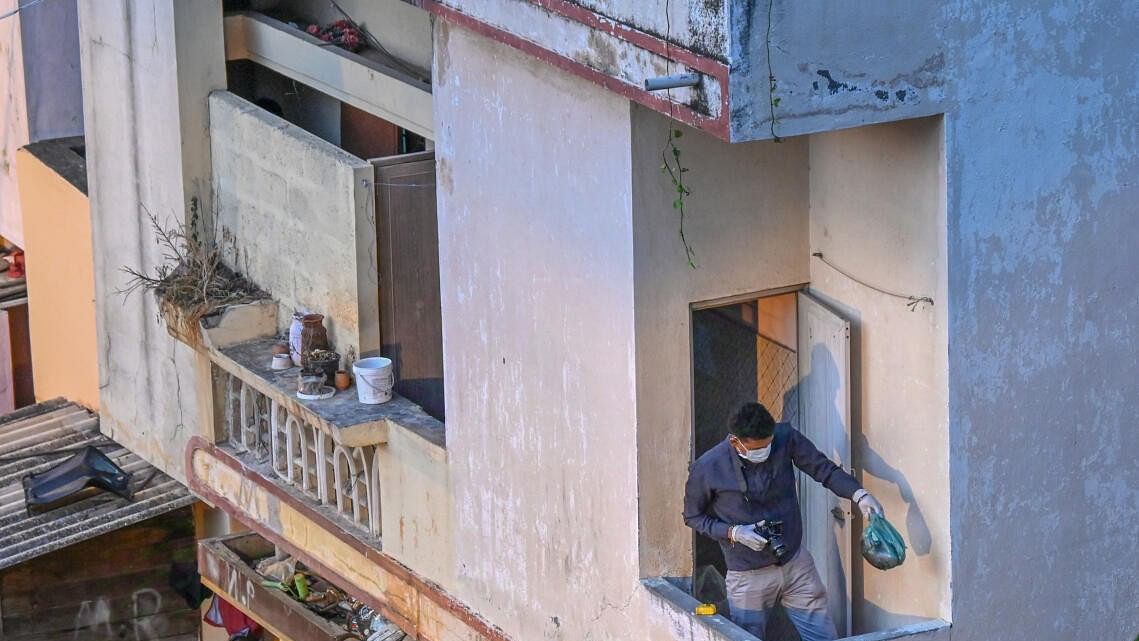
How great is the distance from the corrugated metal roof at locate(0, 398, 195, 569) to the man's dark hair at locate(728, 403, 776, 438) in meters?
5.61

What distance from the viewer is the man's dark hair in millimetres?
8125

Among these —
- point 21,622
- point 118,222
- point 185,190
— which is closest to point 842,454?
point 185,190

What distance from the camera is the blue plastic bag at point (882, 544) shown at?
8078 millimetres

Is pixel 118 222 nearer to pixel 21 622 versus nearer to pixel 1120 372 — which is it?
pixel 21 622

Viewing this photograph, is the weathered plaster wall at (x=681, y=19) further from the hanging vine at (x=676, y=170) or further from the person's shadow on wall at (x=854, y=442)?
the person's shadow on wall at (x=854, y=442)

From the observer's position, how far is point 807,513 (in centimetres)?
913

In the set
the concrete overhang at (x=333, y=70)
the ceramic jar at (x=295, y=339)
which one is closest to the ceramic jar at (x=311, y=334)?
the ceramic jar at (x=295, y=339)

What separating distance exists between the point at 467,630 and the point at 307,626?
1.67 metres

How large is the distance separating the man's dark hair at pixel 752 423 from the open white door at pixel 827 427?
0.52 meters

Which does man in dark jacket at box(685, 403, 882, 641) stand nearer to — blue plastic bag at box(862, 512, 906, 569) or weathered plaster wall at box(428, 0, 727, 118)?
blue plastic bag at box(862, 512, 906, 569)

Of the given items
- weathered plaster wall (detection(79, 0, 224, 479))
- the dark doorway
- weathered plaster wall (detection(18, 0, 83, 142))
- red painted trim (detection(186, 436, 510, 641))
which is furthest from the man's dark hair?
weathered plaster wall (detection(18, 0, 83, 142))

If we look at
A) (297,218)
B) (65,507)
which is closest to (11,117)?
(65,507)

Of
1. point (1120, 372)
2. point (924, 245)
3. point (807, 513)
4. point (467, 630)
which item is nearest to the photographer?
point (924, 245)

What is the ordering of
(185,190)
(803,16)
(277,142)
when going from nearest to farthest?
1. (803,16)
2. (277,142)
3. (185,190)
